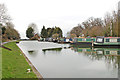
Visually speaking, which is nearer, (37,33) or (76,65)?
(76,65)

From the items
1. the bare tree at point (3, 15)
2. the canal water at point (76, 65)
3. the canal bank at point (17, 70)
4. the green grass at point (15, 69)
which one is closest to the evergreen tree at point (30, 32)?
the bare tree at point (3, 15)

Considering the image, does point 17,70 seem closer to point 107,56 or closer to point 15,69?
point 15,69

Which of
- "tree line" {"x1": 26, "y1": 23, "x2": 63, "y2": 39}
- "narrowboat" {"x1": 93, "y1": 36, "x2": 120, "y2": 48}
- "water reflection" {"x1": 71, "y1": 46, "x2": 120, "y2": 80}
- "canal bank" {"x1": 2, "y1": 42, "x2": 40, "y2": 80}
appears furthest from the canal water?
"tree line" {"x1": 26, "y1": 23, "x2": 63, "y2": 39}

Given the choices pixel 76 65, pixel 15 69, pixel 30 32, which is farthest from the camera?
pixel 30 32

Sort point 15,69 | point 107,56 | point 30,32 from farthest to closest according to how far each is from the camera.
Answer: point 30,32 < point 107,56 < point 15,69

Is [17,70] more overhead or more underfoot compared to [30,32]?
more underfoot

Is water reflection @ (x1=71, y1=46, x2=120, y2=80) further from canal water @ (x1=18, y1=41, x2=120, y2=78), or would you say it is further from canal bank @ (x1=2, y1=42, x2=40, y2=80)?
canal bank @ (x1=2, y1=42, x2=40, y2=80)

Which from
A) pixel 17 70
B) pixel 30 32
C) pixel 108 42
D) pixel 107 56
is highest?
pixel 30 32

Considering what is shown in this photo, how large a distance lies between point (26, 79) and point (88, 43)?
3213 centimetres

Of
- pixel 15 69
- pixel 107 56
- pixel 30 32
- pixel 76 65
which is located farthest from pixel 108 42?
pixel 30 32

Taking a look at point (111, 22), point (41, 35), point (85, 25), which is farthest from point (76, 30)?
point (111, 22)

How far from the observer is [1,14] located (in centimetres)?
3116

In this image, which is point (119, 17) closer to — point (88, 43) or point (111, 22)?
point (111, 22)

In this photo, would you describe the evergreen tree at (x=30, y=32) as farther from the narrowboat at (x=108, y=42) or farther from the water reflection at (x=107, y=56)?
the water reflection at (x=107, y=56)
